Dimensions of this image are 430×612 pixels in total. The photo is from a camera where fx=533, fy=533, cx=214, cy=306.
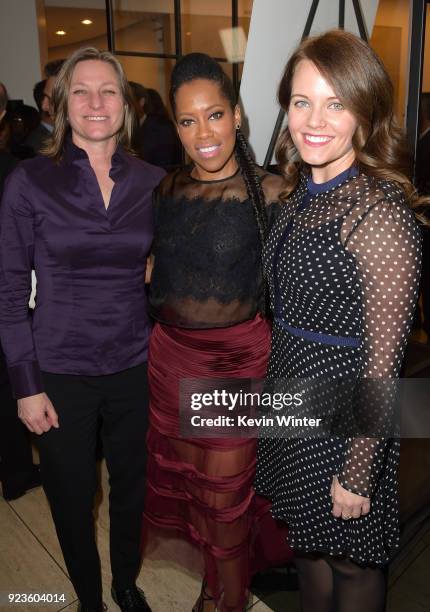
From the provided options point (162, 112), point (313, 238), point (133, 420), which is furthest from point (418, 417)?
point (162, 112)

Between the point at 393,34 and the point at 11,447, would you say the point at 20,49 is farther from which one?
the point at 393,34

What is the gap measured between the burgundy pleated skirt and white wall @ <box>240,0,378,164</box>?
47.0 inches

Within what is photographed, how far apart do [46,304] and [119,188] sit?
41cm

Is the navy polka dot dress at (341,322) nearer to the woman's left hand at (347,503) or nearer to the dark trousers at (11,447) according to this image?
the woman's left hand at (347,503)

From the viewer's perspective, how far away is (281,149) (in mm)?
1513

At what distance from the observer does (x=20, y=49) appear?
5770 millimetres

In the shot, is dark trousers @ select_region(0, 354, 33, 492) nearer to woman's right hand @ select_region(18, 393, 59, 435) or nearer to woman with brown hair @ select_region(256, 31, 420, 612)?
woman's right hand @ select_region(18, 393, 59, 435)

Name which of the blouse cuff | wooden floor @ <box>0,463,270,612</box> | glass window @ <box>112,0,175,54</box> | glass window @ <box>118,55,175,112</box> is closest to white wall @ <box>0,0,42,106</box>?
glass window @ <box>118,55,175,112</box>

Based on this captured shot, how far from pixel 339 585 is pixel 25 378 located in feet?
3.34

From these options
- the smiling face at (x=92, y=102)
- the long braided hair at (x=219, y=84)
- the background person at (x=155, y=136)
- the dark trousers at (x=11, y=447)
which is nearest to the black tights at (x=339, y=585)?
the long braided hair at (x=219, y=84)

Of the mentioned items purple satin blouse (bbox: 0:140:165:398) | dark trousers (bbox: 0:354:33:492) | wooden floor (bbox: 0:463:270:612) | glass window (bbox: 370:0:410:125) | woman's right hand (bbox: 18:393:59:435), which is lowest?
wooden floor (bbox: 0:463:270:612)

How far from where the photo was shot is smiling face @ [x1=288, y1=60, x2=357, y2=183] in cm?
114

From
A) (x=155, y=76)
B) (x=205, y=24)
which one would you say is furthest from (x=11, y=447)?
(x=205, y=24)

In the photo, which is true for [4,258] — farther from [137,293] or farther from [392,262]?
[392,262]
